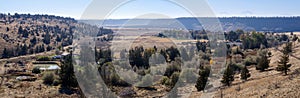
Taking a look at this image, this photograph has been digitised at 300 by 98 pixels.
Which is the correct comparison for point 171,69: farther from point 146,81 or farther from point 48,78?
point 48,78

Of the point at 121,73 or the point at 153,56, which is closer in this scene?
the point at 121,73

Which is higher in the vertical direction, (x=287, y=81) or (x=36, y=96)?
(x=287, y=81)

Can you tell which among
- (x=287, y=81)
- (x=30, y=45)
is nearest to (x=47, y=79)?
(x=287, y=81)

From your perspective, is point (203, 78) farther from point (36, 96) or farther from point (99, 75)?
point (36, 96)

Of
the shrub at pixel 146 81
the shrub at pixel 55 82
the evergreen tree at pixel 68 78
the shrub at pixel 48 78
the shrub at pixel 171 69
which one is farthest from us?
the shrub at pixel 171 69

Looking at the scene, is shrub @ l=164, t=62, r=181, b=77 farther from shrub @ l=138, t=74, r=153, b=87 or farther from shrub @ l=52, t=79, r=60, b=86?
shrub @ l=52, t=79, r=60, b=86

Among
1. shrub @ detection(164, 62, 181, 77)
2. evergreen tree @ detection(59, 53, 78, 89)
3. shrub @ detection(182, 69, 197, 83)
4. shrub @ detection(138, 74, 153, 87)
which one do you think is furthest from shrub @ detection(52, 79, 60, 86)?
shrub @ detection(182, 69, 197, 83)

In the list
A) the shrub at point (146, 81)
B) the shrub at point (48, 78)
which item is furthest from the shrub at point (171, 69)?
the shrub at point (48, 78)

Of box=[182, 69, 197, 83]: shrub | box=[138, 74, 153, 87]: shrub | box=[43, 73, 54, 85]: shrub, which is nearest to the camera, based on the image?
box=[43, 73, 54, 85]: shrub

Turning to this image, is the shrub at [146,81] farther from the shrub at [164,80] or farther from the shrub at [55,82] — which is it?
the shrub at [55,82]

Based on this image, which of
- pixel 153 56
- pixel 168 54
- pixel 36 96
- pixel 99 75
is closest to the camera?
pixel 36 96

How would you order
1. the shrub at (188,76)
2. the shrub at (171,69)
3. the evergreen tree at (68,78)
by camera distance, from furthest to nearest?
the shrub at (171,69) < the shrub at (188,76) < the evergreen tree at (68,78)
